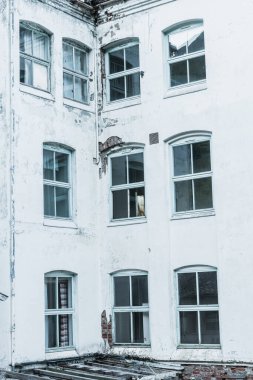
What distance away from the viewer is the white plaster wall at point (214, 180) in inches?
528

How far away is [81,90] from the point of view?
52.3 ft

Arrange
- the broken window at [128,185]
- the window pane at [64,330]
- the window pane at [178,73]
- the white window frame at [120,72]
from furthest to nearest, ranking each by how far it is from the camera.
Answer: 1. the white window frame at [120,72]
2. the broken window at [128,185]
3. the window pane at [178,73]
4. the window pane at [64,330]

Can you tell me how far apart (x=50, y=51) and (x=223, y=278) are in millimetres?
6576

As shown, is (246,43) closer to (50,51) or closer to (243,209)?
(243,209)

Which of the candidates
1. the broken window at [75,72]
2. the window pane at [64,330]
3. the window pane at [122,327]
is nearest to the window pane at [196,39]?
the broken window at [75,72]

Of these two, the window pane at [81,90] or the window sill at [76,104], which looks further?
the window pane at [81,90]

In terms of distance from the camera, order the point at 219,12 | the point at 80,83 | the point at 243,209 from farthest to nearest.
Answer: the point at 80,83
the point at 219,12
the point at 243,209

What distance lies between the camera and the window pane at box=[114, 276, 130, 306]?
49.0 ft

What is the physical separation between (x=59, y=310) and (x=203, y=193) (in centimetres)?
411

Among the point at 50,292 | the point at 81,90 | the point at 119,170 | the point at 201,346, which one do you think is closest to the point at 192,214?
the point at 119,170

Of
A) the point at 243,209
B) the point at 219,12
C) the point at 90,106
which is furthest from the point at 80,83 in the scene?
the point at 243,209

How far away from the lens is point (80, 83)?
1595 centimetres

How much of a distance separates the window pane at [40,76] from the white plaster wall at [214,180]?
1.88 metres

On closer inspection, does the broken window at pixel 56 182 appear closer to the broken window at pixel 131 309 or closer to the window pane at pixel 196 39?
the broken window at pixel 131 309
